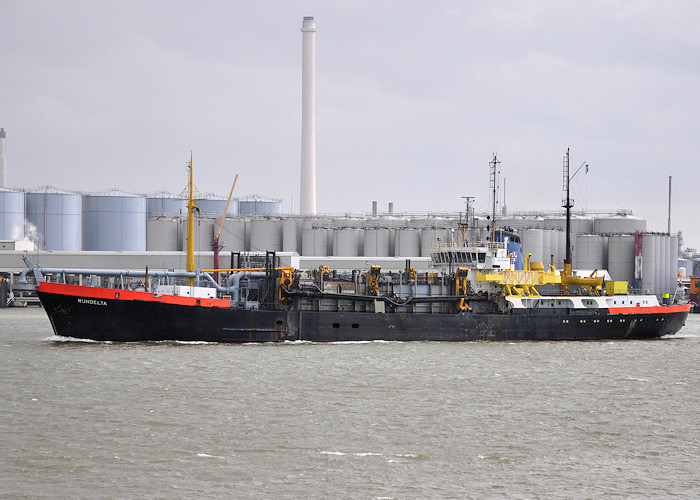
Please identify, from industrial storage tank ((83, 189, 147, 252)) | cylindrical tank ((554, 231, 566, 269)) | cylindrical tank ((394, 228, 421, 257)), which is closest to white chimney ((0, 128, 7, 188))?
industrial storage tank ((83, 189, 147, 252))

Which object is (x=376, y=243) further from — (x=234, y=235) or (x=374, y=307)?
(x=374, y=307)

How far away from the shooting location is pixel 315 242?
367 feet

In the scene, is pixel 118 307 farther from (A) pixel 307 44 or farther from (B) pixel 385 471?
(A) pixel 307 44

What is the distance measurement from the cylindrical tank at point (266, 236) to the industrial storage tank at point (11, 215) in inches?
1425

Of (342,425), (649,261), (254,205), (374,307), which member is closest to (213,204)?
(254,205)

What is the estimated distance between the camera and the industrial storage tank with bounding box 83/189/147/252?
431 feet

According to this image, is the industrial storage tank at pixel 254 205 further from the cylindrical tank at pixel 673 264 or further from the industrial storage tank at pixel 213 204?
the cylindrical tank at pixel 673 264

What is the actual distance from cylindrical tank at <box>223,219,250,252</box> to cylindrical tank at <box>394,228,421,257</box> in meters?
19.2

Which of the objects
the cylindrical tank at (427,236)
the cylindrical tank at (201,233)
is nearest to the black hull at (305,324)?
the cylindrical tank at (427,236)

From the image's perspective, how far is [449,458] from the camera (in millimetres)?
24719

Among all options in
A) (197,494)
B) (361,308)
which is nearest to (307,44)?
(361,308)

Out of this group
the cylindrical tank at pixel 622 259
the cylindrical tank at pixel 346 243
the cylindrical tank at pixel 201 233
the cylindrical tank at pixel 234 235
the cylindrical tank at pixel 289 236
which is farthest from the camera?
the cylindrical tank at pixel 234 235

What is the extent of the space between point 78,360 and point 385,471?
76.7 ft

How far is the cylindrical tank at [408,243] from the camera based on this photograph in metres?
110
